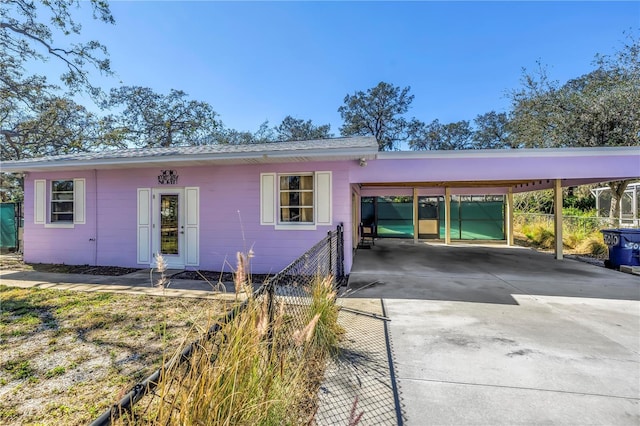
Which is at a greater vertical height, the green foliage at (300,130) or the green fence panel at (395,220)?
the green foliage at (300,130)

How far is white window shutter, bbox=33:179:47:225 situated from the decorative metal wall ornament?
368cm

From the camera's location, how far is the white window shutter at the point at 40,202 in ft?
27.8

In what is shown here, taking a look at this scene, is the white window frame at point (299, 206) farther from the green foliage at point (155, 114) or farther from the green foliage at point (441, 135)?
the green foliage at point (441, 135)

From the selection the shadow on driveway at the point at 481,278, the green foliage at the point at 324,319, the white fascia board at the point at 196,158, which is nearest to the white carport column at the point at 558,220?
the shadow on driveway at the point at 481,278

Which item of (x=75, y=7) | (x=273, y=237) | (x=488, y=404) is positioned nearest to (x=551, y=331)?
(x=488, y=404)

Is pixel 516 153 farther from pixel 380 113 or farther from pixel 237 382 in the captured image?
pixel 380 113

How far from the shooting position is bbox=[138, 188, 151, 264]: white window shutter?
785cm

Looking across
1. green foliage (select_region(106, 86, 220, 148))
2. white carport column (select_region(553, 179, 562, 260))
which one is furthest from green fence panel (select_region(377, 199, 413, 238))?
green foliage (select_region(106, 86, 220, 148))

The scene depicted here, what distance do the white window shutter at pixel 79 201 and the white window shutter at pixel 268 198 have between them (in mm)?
5138

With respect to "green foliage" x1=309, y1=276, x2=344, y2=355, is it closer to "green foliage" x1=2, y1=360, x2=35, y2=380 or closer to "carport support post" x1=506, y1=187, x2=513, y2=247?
"green foliage" x1=2, y1=360, x2=35, y2=380

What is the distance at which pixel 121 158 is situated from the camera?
7102 millimetres

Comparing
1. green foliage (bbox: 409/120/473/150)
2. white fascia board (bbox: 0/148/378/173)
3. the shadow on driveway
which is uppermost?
green foliage (bbox: 409/120/473/150)

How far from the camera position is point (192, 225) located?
25.0 feet

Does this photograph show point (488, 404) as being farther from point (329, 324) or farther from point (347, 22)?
point (347, 22)
